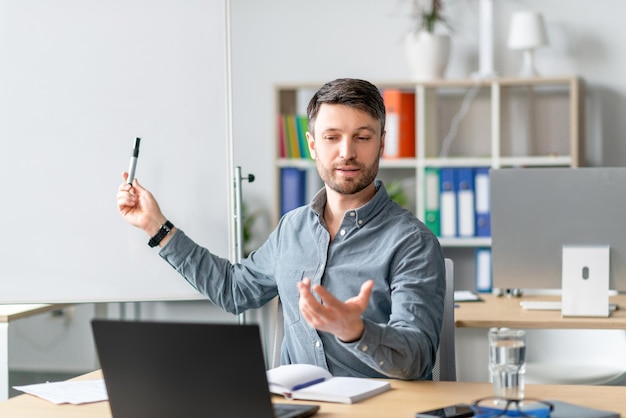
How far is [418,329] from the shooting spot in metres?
1.75

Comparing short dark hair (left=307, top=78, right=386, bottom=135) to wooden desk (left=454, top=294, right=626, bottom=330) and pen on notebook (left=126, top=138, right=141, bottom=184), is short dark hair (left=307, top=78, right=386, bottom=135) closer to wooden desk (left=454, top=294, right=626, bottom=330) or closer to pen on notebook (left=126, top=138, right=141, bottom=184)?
pen on notebook (left=126, top=138, right=141, bottom=184)

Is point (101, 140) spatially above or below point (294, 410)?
above

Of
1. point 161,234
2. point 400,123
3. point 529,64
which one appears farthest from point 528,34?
point 161,234

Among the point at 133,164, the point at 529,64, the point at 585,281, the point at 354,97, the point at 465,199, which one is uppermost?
the point at 529,64

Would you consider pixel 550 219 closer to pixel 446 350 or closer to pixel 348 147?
pixel 446 350

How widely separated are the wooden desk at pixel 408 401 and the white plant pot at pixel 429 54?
253 centimetres

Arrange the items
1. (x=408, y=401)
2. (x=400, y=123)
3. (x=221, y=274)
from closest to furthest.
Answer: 1. (x=408, y=401)
2. (x=221, y=274)
3. (x=400, y=123)

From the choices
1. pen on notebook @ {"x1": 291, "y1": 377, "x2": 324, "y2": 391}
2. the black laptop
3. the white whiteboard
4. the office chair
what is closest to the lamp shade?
the white whiteboard

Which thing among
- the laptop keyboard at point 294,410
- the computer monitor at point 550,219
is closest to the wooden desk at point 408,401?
the laptop keyboard at point 294,410

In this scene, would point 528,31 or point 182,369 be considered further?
point 528,31

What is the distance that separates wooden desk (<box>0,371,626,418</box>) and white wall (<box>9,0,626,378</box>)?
258 cm

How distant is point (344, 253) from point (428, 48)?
7.40 ft

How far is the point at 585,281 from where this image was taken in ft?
8.95

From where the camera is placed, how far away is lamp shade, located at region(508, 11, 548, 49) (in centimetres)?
396
